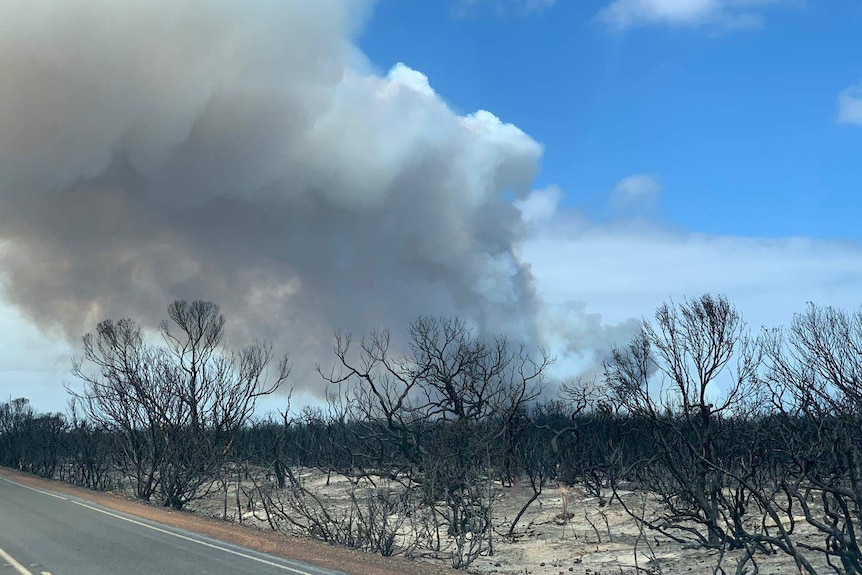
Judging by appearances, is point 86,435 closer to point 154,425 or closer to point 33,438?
point 154,425

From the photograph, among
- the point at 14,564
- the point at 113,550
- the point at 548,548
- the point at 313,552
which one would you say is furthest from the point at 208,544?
the point at 548,548

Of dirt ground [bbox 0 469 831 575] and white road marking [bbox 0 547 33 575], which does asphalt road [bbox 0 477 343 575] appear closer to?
white road marking [bbox 0 547 33 575]

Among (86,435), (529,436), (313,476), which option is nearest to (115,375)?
(86,435)

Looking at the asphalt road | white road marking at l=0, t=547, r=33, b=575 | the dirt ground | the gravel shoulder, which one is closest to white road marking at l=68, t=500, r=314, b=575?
the asphalt road

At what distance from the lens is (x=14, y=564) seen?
14.3 meters

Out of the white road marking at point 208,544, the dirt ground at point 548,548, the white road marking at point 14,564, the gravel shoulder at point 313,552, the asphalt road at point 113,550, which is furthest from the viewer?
the dirt ground at point 548,548

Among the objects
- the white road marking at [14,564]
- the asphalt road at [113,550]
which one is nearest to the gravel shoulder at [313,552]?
the asphalt road at [113,550]

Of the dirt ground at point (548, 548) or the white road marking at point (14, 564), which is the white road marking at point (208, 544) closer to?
the dirt ground at point (548, 548)

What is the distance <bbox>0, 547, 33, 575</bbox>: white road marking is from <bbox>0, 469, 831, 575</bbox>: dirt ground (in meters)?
4.98

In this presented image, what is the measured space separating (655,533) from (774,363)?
1059cm

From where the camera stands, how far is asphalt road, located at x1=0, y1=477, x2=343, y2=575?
13.7 metres

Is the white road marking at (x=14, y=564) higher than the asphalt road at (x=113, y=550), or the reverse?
the asphalt road at (x=113, y=550)

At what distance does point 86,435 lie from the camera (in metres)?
46.9

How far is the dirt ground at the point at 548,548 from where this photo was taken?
17.3 meters
